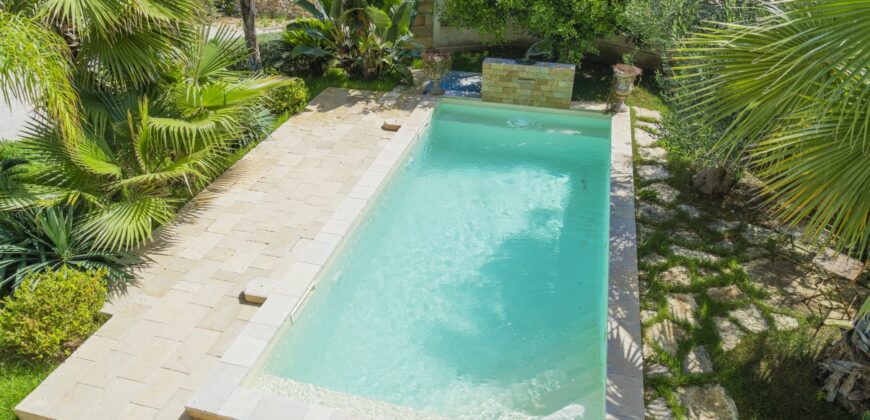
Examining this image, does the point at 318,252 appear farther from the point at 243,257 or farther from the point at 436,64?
the point at 436,64

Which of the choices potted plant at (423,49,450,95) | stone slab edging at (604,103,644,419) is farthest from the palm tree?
stone slab edging at (604,103,644,419)

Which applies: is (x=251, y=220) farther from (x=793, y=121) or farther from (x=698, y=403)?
(x=793, y=121)

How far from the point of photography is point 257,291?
717cm

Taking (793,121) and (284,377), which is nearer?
(793,121)

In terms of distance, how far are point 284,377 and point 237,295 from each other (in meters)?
1.37

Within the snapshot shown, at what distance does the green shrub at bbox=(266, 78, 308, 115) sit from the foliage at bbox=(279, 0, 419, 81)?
4.59 feet

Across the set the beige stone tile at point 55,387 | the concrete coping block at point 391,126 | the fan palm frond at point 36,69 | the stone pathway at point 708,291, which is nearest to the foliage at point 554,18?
the concrete coping block at point 391,126

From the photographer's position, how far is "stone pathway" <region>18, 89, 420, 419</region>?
6.00 meters

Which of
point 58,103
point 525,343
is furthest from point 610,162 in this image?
point 58,103

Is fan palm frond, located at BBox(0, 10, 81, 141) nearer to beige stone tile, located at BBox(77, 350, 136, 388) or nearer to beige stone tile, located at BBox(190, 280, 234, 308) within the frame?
beige stone tile, located at BBox(190, 280, 234, 308)

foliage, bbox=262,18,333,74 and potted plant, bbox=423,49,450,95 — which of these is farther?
foliage, bbox=262,18,333,74

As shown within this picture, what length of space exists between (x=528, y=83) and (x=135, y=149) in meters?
8.09

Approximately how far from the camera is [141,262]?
7797mm

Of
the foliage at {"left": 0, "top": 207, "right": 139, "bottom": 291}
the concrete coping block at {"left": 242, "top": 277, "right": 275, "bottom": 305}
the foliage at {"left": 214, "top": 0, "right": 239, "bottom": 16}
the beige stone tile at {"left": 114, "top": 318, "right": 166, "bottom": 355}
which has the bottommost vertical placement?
the beige stone tile at {"left": 114, "top": 318, "right": 166, "bottom": 355}
